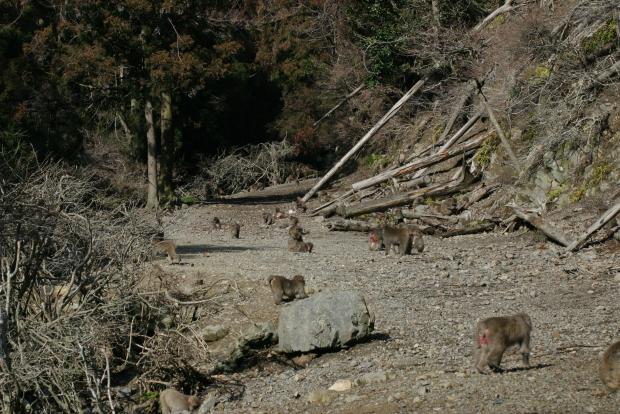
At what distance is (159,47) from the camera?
3238cm

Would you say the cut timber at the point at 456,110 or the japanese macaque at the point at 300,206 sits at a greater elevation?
the cut timber at the point at 456,110

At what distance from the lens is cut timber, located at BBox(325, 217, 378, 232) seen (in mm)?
26375

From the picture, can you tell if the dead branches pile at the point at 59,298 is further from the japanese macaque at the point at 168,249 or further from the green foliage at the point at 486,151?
the green foliage at the point at 486,151

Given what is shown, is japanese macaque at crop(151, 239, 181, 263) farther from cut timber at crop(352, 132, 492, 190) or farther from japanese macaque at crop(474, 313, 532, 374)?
cut timber at crop(352, 132, 492, 190)

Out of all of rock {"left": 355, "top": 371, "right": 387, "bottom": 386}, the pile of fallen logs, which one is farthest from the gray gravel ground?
the pile of fallen logs

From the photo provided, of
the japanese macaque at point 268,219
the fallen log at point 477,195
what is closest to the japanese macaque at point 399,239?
the fallen log at point 477,195

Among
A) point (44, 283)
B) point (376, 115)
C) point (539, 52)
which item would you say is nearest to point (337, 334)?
point (44, 283)

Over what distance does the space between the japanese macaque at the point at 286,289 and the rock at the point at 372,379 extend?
4070 mm

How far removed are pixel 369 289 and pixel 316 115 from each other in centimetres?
2562

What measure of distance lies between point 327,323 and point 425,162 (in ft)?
55.4

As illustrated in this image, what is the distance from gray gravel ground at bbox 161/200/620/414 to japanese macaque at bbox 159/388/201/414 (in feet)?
1.24

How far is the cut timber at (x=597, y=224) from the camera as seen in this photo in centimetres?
1800

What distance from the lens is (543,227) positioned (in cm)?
1991

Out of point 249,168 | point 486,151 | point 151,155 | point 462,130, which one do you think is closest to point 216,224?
point 151,155
